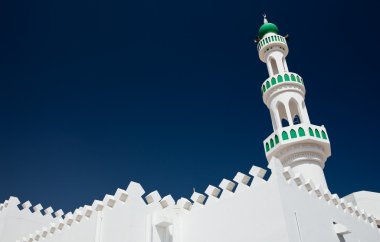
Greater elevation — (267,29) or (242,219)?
(267,29)

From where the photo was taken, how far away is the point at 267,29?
21.7 metres

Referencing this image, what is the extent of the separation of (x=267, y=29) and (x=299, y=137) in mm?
8115

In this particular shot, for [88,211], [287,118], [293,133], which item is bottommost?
[88,211]

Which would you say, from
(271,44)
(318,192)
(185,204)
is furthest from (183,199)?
(271,44)

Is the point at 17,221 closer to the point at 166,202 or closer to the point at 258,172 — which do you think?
the point at 166,202

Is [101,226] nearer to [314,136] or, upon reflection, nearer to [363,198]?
[314,136]

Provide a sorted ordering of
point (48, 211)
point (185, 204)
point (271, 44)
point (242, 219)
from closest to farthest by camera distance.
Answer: point (242, 219)
point (185, 204)
point (48, 211)
point (271, 44)

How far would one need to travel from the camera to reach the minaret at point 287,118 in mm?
16078

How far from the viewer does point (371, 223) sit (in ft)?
42.8

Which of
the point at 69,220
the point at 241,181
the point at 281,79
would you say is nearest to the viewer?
the point at 241,181

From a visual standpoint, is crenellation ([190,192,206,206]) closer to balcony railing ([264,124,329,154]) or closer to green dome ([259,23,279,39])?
balcony railing ([264,124,329,154])

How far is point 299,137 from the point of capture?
53.0ft

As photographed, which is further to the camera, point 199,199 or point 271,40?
point 271,40

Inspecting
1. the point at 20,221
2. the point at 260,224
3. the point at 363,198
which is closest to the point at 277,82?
the point at 363,198
